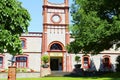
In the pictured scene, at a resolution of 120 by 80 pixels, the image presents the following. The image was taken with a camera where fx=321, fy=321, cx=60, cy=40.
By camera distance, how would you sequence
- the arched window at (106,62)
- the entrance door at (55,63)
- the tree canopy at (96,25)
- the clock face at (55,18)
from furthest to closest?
the arched window at (106,62)
the entrance door at (55,63)
the clock face at (55,18)
the tree canopy at (96,25)

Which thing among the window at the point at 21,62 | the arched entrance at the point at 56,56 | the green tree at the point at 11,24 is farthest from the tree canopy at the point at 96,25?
the window at the point at 21,62

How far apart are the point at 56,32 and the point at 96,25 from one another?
51.0ft

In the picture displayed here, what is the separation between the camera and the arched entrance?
45438mm

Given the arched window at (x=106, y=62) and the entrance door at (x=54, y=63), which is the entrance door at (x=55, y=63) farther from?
the arched window at (x=106, y=62)

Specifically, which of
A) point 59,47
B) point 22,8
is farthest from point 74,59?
point 22,8

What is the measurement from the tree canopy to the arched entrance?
1103 centimetres

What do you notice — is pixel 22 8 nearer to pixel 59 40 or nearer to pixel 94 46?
pixel 94 46

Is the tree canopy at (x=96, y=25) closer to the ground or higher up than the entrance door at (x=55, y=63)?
higher up

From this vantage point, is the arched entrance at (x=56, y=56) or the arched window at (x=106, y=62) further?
the arched window at (x=106, y=62)

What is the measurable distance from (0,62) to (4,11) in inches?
1134

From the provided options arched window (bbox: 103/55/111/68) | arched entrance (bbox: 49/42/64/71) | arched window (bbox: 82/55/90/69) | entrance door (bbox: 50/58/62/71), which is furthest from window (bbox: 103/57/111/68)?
entrance door (bbox: 50/58/62/71)

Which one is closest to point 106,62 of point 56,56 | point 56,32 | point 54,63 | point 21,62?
point 54,63

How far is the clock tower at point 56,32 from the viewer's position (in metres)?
45.3

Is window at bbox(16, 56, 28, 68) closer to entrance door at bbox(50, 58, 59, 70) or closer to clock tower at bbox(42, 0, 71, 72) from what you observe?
clock tower at bbox(42, 0, 71, 72)
